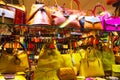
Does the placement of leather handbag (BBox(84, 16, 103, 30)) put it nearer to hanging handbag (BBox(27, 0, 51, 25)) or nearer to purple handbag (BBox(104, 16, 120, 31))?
purple handbag (BBox(104, 16, 120, 31))

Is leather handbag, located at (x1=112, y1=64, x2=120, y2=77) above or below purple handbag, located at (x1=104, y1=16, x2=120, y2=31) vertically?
below

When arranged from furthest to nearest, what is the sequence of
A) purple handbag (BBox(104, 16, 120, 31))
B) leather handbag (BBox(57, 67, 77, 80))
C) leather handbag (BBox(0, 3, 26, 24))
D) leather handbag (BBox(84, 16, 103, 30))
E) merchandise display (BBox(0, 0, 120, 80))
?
purple handbag (BBox(104, 16, 120, 31))
leather handbag (BBox(84, 16, 103, 30))
leather handbag (BBox(57, 67, 77, 80))
merchandise display (BBox(0, 0, 120, 80))
leather handbag (BBox(0, 3, 26, 24))

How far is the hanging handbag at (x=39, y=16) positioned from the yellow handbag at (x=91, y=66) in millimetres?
622

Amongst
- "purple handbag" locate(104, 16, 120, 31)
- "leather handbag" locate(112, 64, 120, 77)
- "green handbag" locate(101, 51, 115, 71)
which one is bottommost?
"leather handbag" locate(112, 64, 120, 77)

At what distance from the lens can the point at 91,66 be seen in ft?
7.09

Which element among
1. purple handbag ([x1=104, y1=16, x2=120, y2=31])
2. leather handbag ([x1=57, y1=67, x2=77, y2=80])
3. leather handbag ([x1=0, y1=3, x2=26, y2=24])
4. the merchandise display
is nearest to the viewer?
leather handbag ([x1=0, y1=3, x2=26, y2=24])

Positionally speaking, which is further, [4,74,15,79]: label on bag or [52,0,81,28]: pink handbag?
[52,0,81,28]: pink handbag

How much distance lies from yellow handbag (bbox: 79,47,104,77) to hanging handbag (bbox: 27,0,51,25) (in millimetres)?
622

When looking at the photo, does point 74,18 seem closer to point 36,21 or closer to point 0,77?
point 36,21

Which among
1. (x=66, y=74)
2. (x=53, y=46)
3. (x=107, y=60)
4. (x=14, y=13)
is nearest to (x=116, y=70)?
(x=107, y=60)

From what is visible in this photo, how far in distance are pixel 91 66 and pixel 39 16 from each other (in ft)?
2.45

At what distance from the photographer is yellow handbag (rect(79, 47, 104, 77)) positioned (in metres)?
2.16

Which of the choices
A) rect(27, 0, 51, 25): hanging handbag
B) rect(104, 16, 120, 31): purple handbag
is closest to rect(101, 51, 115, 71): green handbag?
rect(104, 16, 120, 31): purple handbag

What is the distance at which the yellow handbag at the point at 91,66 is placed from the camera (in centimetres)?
216
